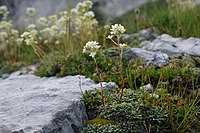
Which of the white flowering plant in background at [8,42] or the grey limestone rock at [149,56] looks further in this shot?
the white flowering plant in background at [8,42]

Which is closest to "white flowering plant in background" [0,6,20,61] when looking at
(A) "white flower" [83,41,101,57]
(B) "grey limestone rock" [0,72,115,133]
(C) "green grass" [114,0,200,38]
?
(C) "green grass" [114,0,200,38]

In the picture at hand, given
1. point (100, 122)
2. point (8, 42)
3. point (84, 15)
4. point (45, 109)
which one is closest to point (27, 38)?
point (84, 15)

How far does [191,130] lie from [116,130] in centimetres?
76

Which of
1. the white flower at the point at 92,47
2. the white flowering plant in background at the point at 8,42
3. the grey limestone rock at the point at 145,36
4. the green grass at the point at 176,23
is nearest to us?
the white flower at the point at 92,47

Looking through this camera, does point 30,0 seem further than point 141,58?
Yes

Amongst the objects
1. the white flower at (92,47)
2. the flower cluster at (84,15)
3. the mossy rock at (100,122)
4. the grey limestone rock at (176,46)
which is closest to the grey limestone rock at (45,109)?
the mossy rock at (100,122)

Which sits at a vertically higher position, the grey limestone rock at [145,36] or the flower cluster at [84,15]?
the flower cluster at [84,15]

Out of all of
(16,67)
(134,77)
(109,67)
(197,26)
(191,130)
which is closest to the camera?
(191,130)

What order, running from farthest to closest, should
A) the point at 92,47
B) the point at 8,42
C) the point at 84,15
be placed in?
the point at 8,42 < the point at 84,15 < the point at 92,47

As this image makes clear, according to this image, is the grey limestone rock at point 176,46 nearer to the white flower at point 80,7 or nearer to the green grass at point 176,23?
the green grass at point 176,23

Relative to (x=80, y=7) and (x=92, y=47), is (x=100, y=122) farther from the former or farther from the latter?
(x=80, y=7)

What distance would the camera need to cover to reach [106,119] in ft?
11.7

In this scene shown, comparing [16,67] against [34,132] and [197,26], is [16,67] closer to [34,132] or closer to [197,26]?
[197,26]

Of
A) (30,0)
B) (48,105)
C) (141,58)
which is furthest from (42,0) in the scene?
(48,105)
